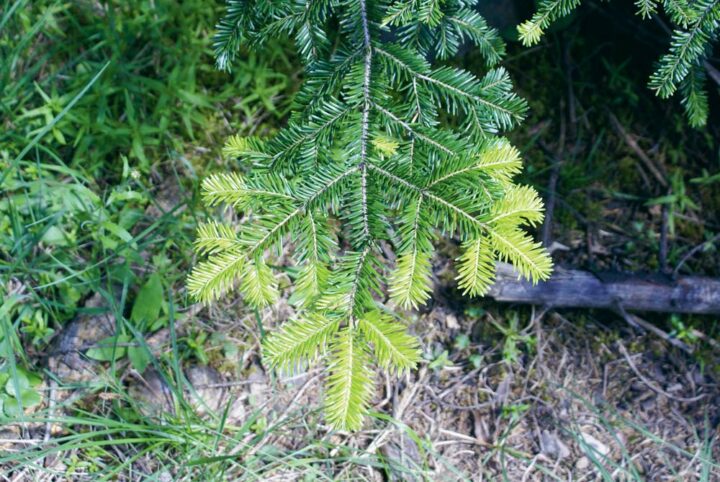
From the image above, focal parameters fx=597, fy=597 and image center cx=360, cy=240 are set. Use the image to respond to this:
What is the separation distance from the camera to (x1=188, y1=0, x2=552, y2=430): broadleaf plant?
130cm

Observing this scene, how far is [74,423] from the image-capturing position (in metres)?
1.96

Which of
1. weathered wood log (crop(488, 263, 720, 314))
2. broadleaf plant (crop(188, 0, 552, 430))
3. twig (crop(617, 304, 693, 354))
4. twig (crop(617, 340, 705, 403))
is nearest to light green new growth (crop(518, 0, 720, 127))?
Result: broadleaf plant (crop(188, 0, 552, 430))

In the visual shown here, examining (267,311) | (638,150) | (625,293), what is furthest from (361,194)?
(638,150)

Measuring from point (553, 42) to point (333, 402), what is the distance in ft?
6.79

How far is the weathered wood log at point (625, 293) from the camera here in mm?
2232

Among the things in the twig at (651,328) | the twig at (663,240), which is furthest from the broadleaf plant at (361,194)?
the twig at (663,240)

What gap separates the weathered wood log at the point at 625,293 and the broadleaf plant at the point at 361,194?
91cm

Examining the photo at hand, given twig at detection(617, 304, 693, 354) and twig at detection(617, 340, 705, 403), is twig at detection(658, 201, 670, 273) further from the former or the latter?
twig at detection(617, 340, 705, 403)

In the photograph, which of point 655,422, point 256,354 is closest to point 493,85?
point 256,354

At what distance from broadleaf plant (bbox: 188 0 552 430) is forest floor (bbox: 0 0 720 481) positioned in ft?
2.52

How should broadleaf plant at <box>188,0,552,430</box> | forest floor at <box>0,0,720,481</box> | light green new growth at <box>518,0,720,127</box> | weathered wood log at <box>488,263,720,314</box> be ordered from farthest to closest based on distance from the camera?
weathered wood log at <box>488,263,720,314</box> → forest floor at <box>0,0,720,481</box> → light green new growth at <box>518,0,720,127</box> → broadleaf plant at <box>188,0,552,430</box>

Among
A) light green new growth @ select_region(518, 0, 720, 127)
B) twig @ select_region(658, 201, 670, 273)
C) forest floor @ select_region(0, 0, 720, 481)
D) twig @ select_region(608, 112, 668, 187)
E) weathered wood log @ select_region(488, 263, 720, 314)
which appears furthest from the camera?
twig @ select_region(608, 112, 668, 187)

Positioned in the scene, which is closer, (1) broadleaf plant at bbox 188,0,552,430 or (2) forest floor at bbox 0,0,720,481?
(1) broadleaf plant at bbox 188,0,552,430

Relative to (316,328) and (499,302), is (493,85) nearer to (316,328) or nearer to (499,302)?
(316,328)
